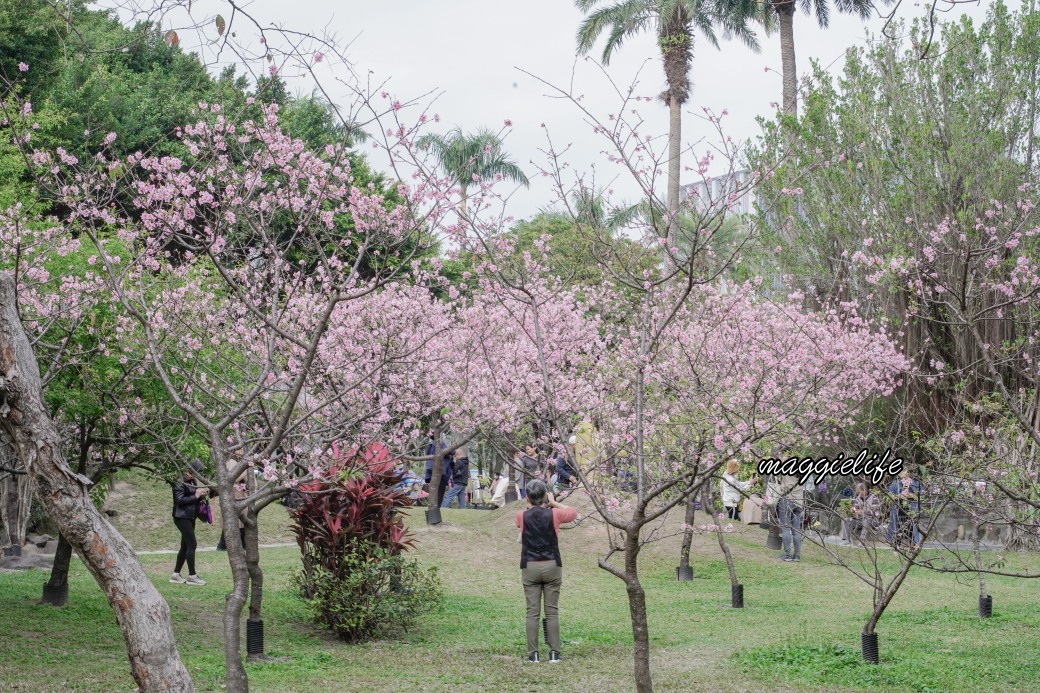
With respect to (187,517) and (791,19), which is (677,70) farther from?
(187,517)

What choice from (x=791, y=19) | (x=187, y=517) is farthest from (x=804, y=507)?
(x=791, y=19)

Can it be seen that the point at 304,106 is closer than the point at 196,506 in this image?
No

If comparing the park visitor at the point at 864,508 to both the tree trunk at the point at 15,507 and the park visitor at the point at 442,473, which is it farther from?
the tree trunk at the point at 15,507

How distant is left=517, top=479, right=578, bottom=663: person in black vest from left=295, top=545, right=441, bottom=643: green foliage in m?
1.89

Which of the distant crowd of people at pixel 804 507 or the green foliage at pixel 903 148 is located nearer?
the distant crowd of people at pixel 804 507

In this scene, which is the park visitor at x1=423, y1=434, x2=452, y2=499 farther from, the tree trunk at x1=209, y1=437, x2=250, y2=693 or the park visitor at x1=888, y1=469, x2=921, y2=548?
the tree trunk at x1=209, y1=437, x2=250, y2=693

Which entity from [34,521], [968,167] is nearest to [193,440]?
[34,521]

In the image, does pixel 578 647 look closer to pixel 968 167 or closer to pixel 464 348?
pixel 464 348

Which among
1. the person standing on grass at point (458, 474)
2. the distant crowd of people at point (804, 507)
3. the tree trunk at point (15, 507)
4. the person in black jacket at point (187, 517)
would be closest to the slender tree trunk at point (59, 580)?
the person in black jacket at point (187, 517)

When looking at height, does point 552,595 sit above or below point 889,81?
below

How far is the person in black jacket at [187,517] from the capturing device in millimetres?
12793

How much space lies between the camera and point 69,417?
35.4 ft

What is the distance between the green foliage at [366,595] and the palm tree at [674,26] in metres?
20.8

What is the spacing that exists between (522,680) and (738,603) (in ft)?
17.5
